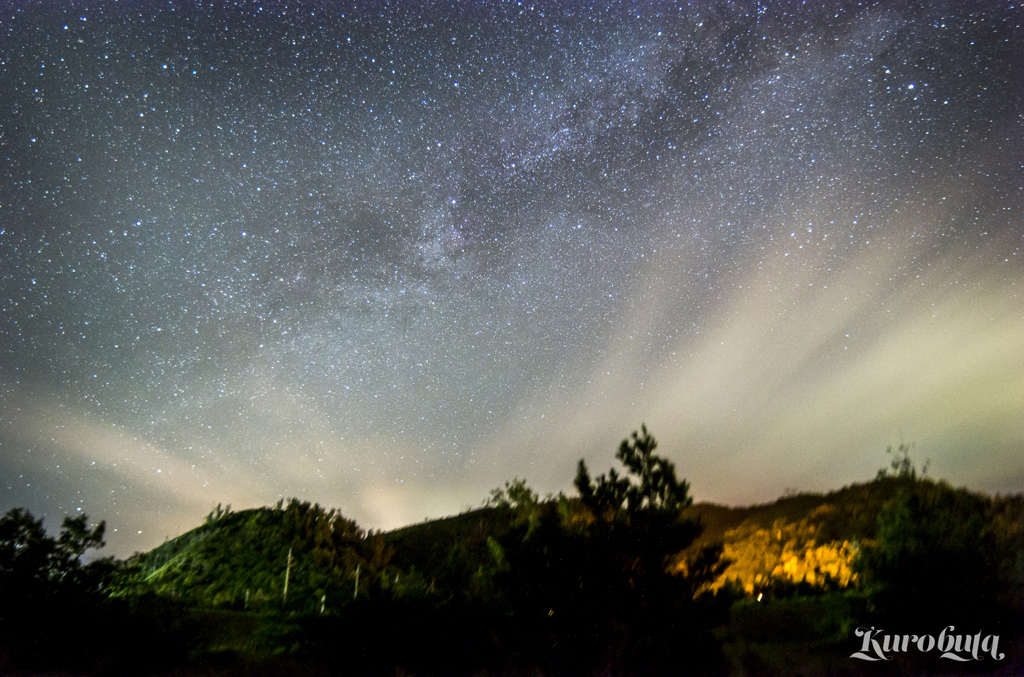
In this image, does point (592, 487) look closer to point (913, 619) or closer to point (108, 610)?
point (913, 619)

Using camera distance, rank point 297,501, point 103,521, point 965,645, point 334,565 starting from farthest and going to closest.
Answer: point 297,501 → point 334,565 → point 103,521 → point 965,645

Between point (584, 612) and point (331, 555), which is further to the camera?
point (331, 555)

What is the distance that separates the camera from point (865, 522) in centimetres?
2022

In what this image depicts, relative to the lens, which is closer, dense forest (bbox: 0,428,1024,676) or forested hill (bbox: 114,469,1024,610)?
dense forest (bbox: 0,428,1024,676)

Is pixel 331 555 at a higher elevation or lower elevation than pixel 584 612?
higher

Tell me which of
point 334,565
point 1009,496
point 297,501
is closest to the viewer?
point 1009,496

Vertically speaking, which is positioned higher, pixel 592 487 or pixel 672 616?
pixel 592 487

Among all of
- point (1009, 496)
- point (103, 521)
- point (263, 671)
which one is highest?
point (1009, 496)

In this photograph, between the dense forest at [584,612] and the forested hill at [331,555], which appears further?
the forested hill at [331,555]

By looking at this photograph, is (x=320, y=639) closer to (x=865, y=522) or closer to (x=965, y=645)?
(x=965, y=645)

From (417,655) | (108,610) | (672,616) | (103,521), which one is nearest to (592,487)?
(672,616)

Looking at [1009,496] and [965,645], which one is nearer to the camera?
[965,645]

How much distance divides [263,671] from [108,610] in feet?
9.18

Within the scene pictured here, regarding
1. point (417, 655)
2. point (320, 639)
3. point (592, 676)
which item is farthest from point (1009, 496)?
point (320, 639)
